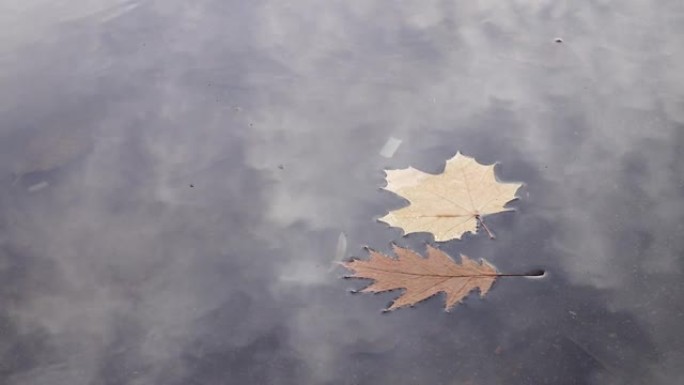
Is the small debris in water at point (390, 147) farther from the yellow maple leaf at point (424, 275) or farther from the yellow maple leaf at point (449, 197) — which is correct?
the yellow maple leaf at point (424, 275)

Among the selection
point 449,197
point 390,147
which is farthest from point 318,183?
point 449,197

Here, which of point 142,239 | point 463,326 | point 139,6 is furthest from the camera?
point 139,6

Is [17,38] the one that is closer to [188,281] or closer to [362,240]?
[188,281]

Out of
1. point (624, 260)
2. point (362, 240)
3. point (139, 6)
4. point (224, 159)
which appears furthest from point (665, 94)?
point (139, 6)

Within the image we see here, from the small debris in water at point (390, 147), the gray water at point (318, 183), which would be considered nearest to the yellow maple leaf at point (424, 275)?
the gray water at point (318, 183)

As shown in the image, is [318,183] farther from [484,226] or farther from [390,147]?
[484,226]

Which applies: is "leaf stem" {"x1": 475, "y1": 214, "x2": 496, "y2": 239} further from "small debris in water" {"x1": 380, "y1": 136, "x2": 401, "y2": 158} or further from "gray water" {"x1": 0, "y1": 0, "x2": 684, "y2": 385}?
"small debris in water" {"x1": 380, "y1": 136, "x2": 401, "y2": 158}

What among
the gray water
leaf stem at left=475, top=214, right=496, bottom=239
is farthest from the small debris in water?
leaf stem at left=475, top=214, right=496, bottom=239

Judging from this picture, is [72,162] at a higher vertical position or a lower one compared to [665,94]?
lower
